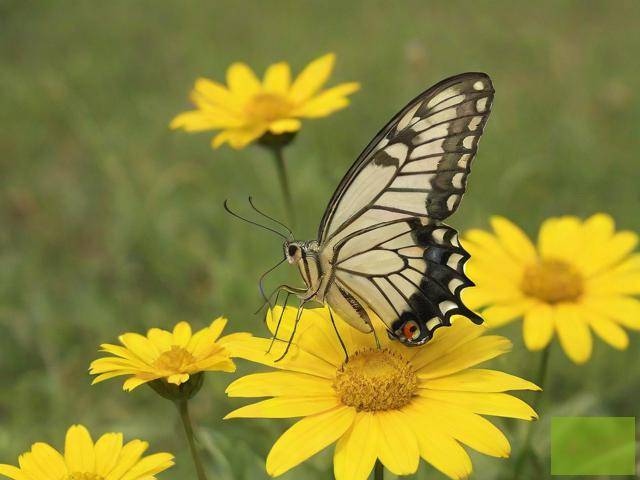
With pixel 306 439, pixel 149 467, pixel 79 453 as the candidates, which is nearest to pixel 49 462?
pixel 79 453

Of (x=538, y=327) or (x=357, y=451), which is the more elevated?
(x=538, y=327)

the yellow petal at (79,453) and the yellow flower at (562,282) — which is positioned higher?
the yellow flower at (562,282)

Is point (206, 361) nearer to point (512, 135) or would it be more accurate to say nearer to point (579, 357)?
point (579, 357)

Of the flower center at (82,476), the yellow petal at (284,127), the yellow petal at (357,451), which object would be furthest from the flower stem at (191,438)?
the yellow petal at (284,127)

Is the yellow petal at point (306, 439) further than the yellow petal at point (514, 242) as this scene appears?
No

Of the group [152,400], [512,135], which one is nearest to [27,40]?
[512,135]

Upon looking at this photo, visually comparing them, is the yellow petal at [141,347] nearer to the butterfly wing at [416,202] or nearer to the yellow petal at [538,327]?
the butterfly wing at [416,202]

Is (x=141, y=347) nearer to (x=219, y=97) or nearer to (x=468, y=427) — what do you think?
(x=468, y=427)

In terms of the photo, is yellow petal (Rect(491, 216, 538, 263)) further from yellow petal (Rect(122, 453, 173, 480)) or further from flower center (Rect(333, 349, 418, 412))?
yellow petal (Rect(122, 453, 173, 480))
